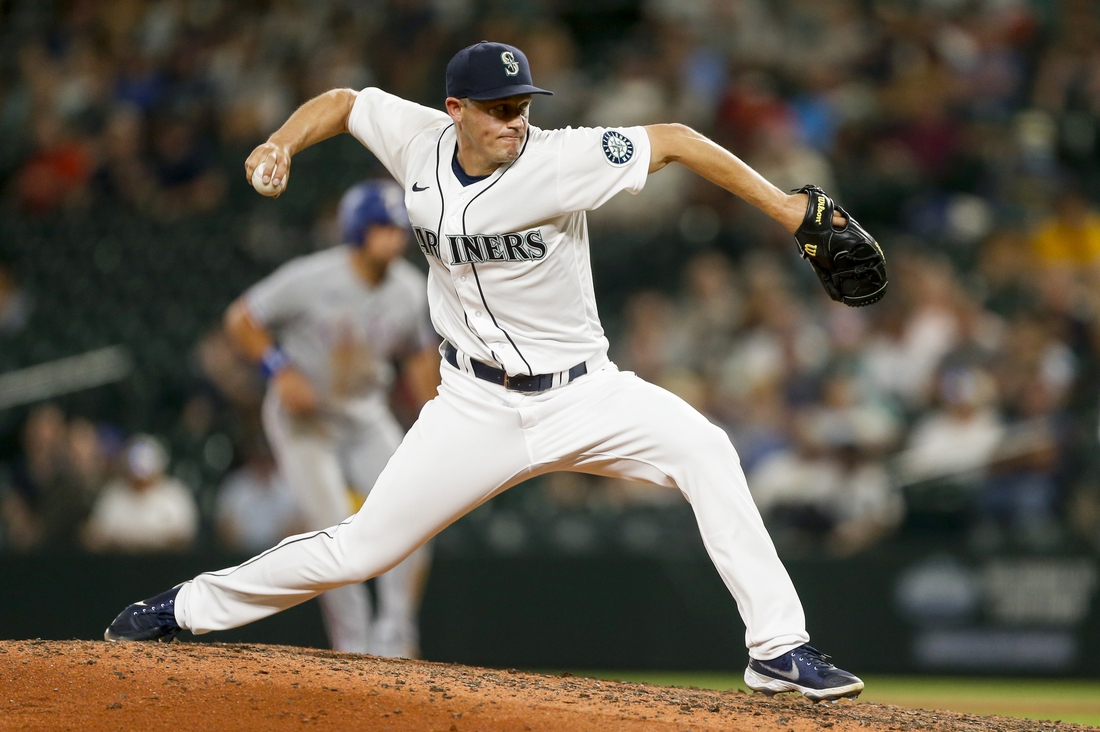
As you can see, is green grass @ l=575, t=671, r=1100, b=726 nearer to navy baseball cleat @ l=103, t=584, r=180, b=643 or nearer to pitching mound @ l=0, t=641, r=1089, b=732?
pitching mound @ l=0, t=641, r=1089, b=732

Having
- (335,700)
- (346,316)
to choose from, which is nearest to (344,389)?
(346,316)

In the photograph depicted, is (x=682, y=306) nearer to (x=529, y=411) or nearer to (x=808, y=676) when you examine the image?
(x=529, y=411)

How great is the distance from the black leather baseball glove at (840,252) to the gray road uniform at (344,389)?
2695 mm

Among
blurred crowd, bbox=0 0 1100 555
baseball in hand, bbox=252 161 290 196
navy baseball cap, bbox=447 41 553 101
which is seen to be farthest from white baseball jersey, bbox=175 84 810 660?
blurred crowd, bbox=0 0 1100 555

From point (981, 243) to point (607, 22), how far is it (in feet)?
14.9

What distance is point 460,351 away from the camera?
3.90m

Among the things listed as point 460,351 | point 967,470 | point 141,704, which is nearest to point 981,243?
point 967,470

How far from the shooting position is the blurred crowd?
8023 millimetres

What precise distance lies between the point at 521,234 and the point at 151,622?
1.78 m

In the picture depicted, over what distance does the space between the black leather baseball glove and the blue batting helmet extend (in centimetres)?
246

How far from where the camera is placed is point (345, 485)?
242 inches

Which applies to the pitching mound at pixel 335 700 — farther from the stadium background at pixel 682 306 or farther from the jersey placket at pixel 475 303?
the stadium background at pixel 682 306

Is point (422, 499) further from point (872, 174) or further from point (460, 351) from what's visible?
point (872, 174)

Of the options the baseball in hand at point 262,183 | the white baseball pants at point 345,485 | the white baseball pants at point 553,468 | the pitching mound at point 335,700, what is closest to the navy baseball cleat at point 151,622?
the pitching mound at point 335,700
